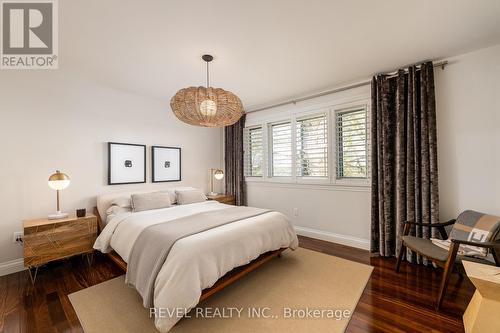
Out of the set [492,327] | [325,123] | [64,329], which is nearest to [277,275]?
[492,327]

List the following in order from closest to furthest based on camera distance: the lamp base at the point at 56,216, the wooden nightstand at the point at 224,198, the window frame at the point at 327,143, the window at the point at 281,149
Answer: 1. the lamp base at the point at 56,216
2. the window frame at the point at 327,143
3. the window at the point at 281,149
4. the wooden nightstand at the point at 224,198

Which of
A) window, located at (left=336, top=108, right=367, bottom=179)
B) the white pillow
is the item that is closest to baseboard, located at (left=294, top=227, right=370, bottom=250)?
window, located at (left=336, top=108, right=367, bottom=179)

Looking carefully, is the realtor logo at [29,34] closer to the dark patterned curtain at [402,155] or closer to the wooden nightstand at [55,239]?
the wooden nightstand at [55,239]

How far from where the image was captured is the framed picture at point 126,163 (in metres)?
3.37

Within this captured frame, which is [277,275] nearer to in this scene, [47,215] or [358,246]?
[358,246]

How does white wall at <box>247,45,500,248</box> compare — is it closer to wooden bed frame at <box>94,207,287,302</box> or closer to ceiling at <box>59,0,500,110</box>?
ceiling at <box>59,0,500,110</box>

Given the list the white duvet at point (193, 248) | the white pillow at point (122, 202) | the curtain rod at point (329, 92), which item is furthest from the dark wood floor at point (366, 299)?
the curtain rod at point (329, 92)

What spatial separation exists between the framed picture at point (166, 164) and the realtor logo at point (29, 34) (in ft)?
5.93

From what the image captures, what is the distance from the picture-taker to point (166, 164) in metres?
4.10

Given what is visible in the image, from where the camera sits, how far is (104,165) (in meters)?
3.35

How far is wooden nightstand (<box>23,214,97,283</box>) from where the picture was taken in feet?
7.66

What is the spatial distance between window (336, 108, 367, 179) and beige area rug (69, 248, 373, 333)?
4.77ft

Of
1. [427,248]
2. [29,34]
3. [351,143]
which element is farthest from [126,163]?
[427,248]

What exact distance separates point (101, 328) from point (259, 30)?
2.94 m
